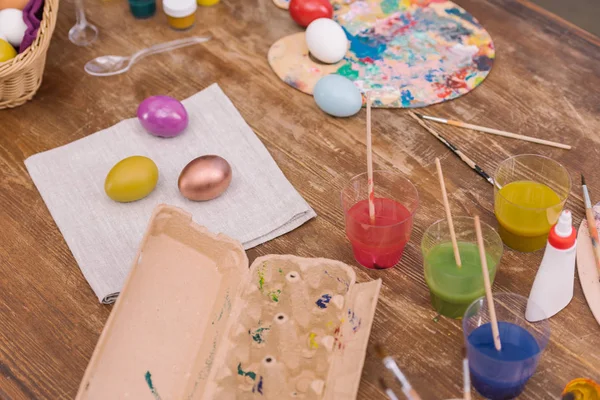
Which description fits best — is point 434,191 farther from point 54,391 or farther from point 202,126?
point 54,391

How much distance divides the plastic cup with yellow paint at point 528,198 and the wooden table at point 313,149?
0.14ft

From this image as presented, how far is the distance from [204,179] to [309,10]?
0.54 m

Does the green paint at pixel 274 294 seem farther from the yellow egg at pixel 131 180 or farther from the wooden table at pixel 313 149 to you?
the yellow egg at pixel 131 180

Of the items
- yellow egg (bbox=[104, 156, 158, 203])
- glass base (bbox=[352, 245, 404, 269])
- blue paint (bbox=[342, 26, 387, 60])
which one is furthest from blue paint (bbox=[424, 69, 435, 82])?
yellow egg (bbox=[104, 156, 158, 203])

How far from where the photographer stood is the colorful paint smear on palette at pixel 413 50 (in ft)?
4.89

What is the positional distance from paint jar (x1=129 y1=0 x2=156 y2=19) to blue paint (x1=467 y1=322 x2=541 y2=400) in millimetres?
1107

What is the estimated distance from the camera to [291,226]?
125 centimetres

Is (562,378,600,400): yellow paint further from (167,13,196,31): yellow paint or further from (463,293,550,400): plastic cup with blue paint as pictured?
(167,13,196,31): yellow paint

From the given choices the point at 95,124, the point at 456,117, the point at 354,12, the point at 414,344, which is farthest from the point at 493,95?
the point at 95,124

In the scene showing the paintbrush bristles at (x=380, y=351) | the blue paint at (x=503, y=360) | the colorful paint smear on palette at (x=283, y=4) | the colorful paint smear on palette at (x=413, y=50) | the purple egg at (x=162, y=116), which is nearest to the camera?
the blue paint at (x=503, y=360)

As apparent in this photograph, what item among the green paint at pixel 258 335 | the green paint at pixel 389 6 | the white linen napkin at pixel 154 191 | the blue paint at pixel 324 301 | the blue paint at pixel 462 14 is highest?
the blue paint at pixel 462 14

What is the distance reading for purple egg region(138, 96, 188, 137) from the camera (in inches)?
54.7

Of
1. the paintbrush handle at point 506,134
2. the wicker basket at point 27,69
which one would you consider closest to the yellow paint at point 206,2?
the wicker basket at point 27,69

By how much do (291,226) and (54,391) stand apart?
454mm
